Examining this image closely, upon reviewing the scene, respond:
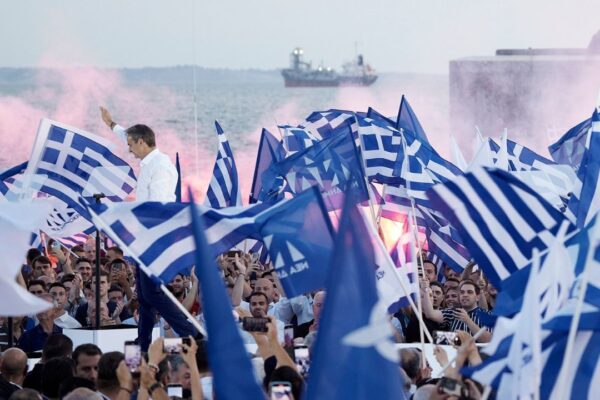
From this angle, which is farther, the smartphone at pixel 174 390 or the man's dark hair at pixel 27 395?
the smartphone at pixel 174 390

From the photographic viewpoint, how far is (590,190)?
12.2m

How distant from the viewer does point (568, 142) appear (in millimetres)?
17922

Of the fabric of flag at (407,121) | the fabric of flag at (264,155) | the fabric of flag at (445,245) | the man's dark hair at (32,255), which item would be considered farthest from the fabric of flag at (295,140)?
the fabric of flag at (445,245)

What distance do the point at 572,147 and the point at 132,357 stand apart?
377 inches

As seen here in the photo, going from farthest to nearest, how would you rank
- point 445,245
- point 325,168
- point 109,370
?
1. point 445,245
2. point 325,168
3. point 109,370

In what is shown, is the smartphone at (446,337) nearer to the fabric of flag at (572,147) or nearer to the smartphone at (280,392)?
the smartphone at (280,392)

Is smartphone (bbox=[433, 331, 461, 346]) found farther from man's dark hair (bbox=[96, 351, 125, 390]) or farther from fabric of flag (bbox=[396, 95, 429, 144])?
fabric of flag (bbox=[396, 95, 429, 144])

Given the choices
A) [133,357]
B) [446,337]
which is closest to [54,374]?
[133,357]

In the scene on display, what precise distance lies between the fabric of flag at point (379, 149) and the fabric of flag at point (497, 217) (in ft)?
21.0

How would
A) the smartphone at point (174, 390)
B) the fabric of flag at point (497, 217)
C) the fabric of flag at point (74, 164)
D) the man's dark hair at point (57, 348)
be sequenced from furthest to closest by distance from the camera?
the fabric of flag at point (74, 164) < the man's dark hair at point (57, 348) < the smartphone at point (174, 390) < the fabric of flag at point (497, 217)

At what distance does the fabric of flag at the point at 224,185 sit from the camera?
17344 millimetres

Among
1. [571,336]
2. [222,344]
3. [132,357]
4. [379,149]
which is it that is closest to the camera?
[222,344]

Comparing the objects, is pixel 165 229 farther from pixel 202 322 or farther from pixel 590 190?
pixel 590 190

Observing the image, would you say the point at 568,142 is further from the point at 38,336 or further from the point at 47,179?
the point at 38,336
